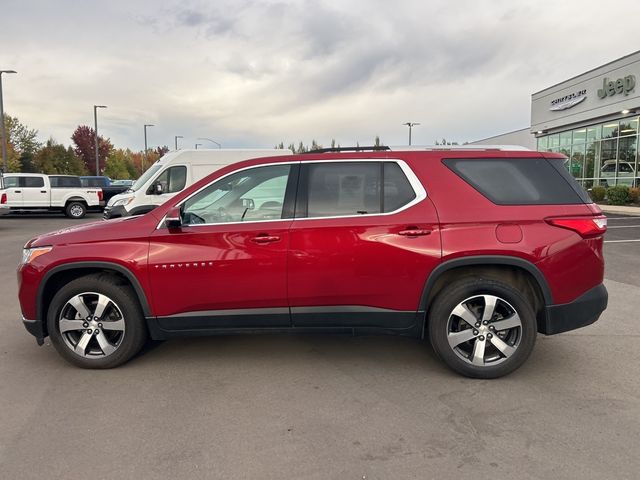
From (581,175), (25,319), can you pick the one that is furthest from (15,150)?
(25,319)

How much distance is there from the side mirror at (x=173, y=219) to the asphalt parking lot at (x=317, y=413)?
4.04 feet

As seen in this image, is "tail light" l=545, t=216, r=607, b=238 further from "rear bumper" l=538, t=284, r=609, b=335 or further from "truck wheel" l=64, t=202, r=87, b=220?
"truck wheel" l=64, t=202, r=87, b=220

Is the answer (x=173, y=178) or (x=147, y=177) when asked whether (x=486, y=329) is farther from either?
(x=147, y=177)

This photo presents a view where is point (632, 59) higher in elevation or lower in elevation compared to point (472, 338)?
higher

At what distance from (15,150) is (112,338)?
5394 centimetres

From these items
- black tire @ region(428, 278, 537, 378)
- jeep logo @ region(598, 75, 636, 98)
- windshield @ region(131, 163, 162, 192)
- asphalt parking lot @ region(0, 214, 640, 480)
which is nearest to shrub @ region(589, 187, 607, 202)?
jeep logo @ region(598, 75, 636, 98)

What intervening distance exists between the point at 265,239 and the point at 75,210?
19442mm

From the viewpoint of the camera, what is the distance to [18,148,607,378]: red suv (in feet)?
12.3

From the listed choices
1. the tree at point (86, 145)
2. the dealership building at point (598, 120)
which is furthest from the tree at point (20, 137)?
the dealership building at point (598, 120)

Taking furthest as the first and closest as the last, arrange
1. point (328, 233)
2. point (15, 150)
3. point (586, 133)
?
point (15, 150) < point (586, 133) < point (328, 233)

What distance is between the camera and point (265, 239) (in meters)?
3.79

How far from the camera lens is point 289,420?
321 cm

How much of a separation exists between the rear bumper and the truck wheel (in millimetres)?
20611

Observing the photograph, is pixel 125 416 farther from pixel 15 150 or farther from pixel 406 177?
pixel 15 150
